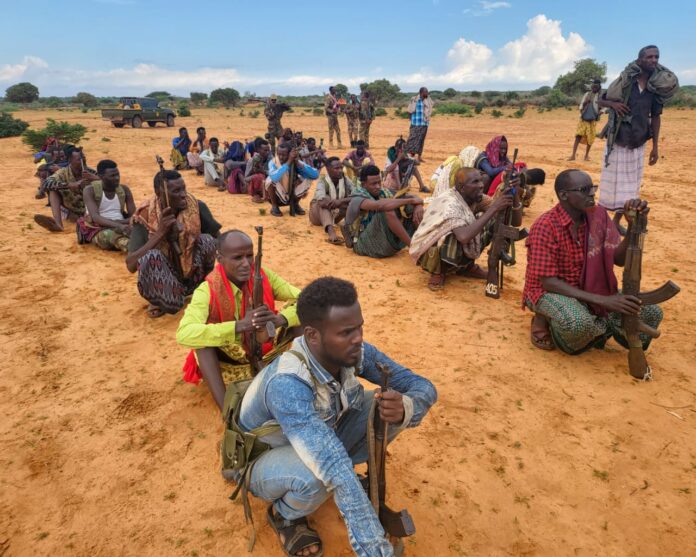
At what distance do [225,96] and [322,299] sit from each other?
53.8 m

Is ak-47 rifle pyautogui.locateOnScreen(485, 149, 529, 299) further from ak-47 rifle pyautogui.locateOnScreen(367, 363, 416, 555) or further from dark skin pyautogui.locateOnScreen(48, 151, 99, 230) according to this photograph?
dark skin pyautogui.locateOnScreen(48, 151, 99, 230)

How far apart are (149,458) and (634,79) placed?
21.3ft

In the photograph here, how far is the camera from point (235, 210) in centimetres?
859

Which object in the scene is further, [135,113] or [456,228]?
[135,113]

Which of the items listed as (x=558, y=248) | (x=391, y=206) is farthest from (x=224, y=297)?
(x=391, y=206)

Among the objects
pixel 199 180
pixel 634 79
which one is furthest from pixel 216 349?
pixel 199 180

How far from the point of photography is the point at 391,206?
18.5 feet

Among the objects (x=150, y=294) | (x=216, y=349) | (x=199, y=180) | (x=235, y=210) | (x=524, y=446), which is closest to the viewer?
(x=524, y=446)

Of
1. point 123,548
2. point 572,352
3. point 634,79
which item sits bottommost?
point 123,548

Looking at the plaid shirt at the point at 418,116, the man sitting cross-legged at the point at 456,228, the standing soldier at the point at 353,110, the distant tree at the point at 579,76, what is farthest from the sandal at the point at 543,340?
the distant tree at the point at 579,76

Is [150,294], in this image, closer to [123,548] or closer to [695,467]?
[123,548]

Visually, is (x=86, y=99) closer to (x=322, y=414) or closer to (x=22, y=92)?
Result: (x=22, y=92)

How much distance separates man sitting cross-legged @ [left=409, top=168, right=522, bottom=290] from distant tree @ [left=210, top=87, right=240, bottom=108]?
49.7 meters

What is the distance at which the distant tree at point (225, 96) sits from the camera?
5025cm
